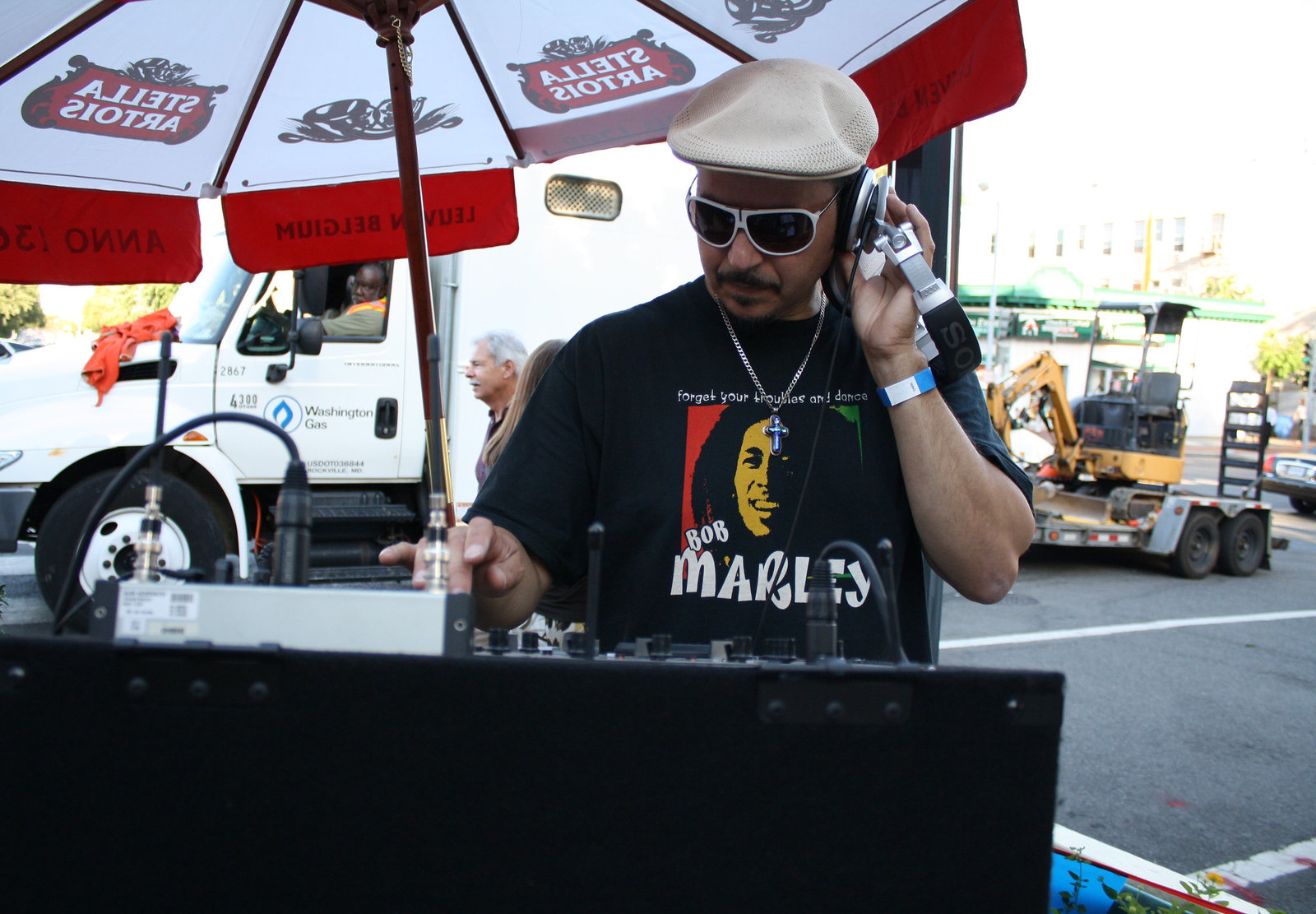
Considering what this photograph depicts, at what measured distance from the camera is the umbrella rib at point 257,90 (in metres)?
2.50

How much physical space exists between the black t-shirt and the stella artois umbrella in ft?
3.03

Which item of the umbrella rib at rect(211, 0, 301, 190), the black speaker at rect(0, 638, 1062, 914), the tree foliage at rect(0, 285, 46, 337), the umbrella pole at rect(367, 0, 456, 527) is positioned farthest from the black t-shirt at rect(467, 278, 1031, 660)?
the tree foliage at rect(0, 285, 46, 337)

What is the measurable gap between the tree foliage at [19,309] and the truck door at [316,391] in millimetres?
33202

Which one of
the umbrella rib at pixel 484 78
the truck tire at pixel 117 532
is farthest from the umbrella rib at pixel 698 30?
the truck tire at pixel 117 532

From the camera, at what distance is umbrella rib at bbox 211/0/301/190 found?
250 cm

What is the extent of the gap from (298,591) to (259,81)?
2.41 meters

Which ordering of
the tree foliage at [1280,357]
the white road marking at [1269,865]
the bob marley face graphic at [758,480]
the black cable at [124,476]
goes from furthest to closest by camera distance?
the tree foliage at [1280,357] → the white road marking at [1269,865] → the bob marley face graphic at [758,480] → the black cable at [124,476]

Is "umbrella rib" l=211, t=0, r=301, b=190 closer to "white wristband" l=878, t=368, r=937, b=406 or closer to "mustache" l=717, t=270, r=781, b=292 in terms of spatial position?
"mustache" l=717, t=270, r=781, b=292

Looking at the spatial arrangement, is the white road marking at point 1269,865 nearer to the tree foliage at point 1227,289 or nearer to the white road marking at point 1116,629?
the white road marking at point 1116,629

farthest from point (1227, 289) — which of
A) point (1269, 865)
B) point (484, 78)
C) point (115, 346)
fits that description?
point (484, 78)

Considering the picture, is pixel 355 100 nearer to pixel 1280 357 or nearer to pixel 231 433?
pixel 231 433

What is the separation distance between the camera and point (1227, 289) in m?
47.9

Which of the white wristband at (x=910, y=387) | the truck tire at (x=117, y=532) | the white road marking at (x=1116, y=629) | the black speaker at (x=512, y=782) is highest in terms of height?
the white wristband at (x=910, y=387)

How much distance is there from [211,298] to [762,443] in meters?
5.62
